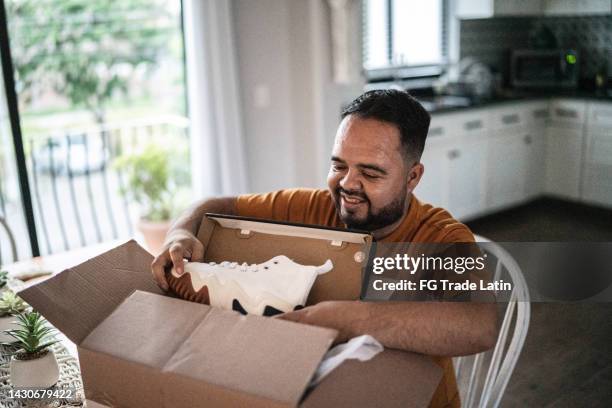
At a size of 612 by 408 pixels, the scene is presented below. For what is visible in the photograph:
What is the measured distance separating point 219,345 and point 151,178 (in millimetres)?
3012

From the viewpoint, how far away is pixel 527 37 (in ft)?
18.0

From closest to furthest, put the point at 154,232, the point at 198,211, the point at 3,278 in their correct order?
the point at 198,211, the point at 3,278, the point at 154,232

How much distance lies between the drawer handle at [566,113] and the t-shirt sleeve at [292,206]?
145 inches

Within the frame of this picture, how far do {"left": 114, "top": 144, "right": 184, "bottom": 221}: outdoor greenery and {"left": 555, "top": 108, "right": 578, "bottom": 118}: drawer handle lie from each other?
3.03 m

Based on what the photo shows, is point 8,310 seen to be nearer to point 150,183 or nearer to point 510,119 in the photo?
point 150,183

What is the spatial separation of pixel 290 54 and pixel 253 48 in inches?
9.5

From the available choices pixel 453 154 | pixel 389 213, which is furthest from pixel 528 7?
pixel 389 213

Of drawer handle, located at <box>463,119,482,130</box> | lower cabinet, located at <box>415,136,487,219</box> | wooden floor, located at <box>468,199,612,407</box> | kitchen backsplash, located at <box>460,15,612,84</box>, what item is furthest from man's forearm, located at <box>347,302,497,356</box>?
kitchen backsplash, located at <box>460,15,612,84</box>

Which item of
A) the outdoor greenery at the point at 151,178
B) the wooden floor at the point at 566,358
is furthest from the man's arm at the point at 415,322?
the outdoor greenery at the point at 151,178

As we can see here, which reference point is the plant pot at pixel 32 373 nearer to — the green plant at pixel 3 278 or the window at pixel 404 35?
the green plant at pixel 3 278

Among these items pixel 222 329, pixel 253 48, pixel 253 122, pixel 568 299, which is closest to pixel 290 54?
pixel 253 48

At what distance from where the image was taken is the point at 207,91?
3652 millimetres

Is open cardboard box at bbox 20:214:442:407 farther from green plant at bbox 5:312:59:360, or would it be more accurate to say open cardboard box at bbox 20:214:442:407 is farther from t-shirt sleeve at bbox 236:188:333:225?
t-shirt sleeve at bbox 236:188:333:225
